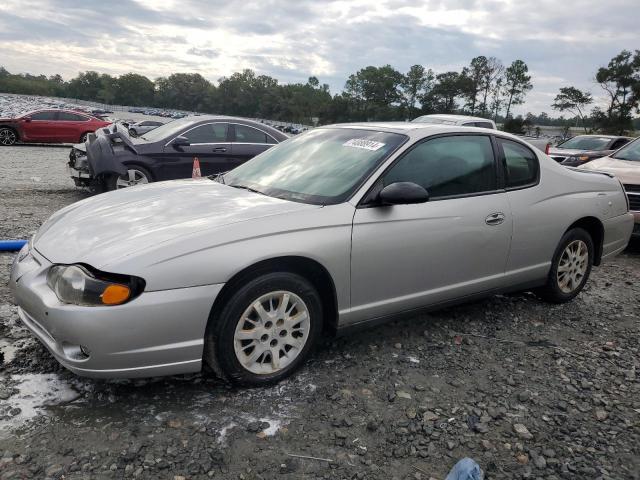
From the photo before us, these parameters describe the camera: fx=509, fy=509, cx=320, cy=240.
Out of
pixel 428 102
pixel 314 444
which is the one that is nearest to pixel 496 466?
pixel 314 444

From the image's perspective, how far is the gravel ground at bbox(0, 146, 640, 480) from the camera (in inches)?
92.4

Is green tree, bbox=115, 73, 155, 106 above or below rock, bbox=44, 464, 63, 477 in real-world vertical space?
above

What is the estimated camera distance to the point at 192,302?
8.50ft

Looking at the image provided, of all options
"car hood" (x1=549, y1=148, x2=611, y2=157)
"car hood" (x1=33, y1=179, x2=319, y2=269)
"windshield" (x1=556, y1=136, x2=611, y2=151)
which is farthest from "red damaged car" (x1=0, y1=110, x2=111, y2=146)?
"car hood" (x1=33, y1=179, x2=319, y2=269)

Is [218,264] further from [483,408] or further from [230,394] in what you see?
[483,408]

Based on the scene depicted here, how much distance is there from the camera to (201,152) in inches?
329

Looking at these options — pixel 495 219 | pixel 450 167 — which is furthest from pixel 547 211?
pixel 450 167

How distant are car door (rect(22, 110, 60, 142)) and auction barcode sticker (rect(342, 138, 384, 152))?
19284 millimetres

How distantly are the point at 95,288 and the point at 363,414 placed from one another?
1.54m

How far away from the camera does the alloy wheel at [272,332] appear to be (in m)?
2.82

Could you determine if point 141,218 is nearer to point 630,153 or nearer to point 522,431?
point 522,431

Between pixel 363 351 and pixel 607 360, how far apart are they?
1.73 metres

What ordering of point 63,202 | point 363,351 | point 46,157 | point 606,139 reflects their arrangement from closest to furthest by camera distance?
point 363,351
point 63,202
point 606,139
point 46,157

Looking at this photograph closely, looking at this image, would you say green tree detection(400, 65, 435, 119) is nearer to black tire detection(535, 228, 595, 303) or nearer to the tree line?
the tree line
